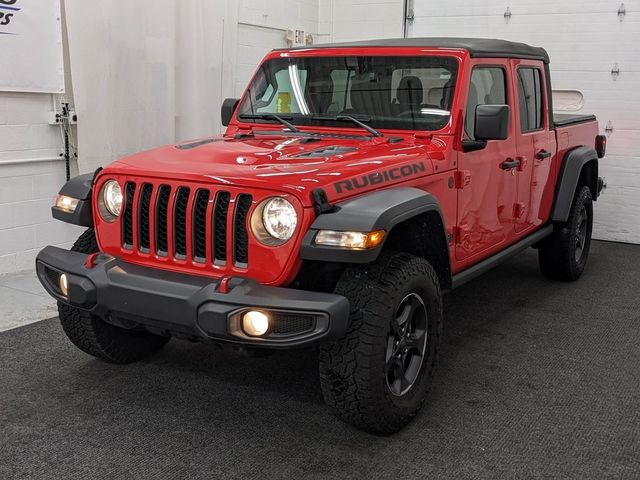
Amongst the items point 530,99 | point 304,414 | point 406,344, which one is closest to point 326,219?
point 406,344

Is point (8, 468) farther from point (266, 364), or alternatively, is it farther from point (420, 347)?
point (420, 347)

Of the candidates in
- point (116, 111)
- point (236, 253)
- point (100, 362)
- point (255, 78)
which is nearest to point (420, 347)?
point (236, 253)

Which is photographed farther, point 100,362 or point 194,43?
point 194,43

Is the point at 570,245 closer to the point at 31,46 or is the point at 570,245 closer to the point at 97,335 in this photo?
the point at 97,335

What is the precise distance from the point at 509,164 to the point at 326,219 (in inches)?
65.7

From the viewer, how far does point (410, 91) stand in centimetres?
342

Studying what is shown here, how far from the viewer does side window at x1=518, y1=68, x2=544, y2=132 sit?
403cm

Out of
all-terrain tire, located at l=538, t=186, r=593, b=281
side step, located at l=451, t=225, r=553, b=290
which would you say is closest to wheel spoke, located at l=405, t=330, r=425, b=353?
side step, located at l=451, t=225, r=553, b=290

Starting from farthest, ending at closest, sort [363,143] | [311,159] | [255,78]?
[255,78] < [363,143] < [311,159]

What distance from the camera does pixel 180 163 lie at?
Answer: 2.81 meters

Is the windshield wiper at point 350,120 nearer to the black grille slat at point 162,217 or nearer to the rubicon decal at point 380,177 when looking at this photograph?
the rubicon decal at point 380,177

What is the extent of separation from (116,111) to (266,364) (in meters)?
2.81

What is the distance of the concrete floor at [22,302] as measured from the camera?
4137 millimetres

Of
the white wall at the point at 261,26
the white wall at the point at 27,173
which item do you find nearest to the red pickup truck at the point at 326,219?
the white wall at the point at 27,173
